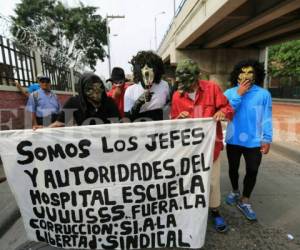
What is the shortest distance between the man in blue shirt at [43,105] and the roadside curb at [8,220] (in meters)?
2.51

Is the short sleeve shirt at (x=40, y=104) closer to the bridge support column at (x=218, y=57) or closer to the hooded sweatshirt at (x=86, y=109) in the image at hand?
the hooded sweatshirt at (x=86, y=109)

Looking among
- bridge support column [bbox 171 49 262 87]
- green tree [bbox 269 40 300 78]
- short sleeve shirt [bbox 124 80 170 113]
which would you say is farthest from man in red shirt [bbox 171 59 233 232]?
green tree [bbox 269 40 300 78]

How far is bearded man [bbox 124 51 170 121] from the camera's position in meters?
2.99

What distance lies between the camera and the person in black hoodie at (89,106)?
2672mm

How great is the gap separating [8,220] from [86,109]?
1.74m

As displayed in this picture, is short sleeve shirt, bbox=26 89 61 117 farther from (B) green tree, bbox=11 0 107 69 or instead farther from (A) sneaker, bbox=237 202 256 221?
(B) green tree, bbox=11 0 107 69

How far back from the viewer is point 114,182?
2426mm

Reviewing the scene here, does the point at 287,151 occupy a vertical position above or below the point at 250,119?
below

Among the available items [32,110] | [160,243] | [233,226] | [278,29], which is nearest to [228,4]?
[278,29]

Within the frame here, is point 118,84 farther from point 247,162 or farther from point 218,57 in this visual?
point 218,57

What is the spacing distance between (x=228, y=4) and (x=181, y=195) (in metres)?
8.99

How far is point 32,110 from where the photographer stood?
5.77m

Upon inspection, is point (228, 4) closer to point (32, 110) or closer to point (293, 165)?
point (293, 165)

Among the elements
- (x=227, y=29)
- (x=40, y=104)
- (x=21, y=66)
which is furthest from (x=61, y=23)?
(x=40, y=104)
